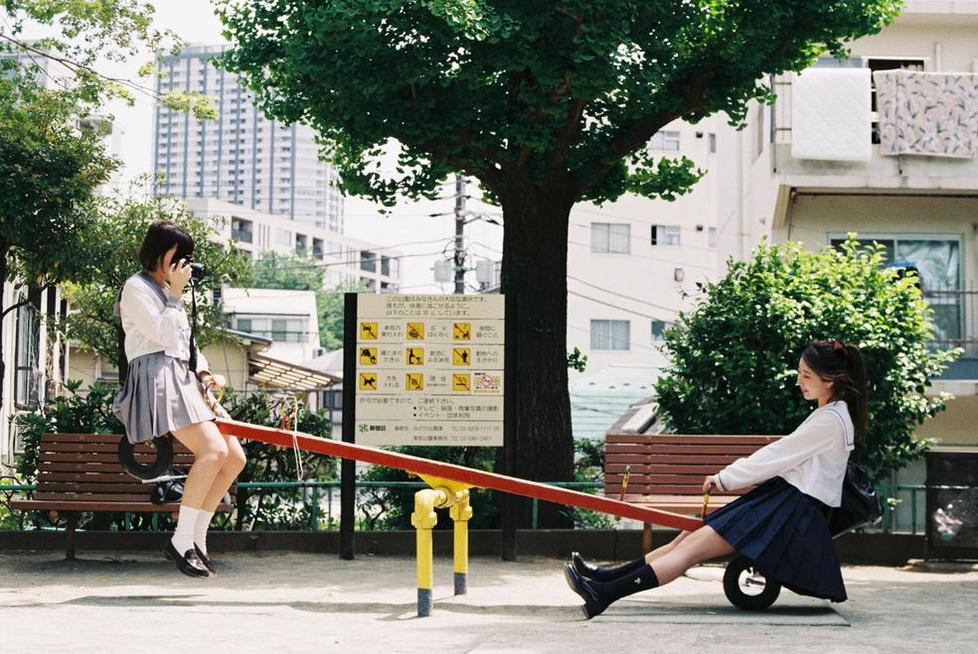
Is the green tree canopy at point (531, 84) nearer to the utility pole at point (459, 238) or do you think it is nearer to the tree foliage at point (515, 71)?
the tree foliage at point (515, 71)

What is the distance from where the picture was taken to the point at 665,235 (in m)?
47.6

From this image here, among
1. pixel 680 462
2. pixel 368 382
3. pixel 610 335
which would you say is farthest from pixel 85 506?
pixel 610 335

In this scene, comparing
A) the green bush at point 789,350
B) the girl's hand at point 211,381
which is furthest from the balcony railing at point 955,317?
the girl's hand at point 211,381

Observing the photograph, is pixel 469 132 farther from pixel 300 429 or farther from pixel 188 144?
pixel 188 144

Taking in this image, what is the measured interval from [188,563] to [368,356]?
10.5ft

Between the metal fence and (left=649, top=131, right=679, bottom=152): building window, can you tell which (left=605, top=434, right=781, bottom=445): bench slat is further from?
(left=649, top=131, right=679, bottom=152): building window

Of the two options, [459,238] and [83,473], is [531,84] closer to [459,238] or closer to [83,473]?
[83,473]

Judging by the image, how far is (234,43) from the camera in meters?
12.1

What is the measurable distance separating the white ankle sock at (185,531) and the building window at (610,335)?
3756 centimetres

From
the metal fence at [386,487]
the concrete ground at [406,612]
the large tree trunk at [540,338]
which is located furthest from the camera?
the large tree trunk at [540,338]

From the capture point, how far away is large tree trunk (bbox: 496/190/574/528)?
1124 centimetres

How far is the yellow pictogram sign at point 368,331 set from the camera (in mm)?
9727

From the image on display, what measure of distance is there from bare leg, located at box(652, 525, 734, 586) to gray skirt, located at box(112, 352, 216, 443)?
241cm

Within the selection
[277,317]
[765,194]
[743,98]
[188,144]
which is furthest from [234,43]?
[188,144]
